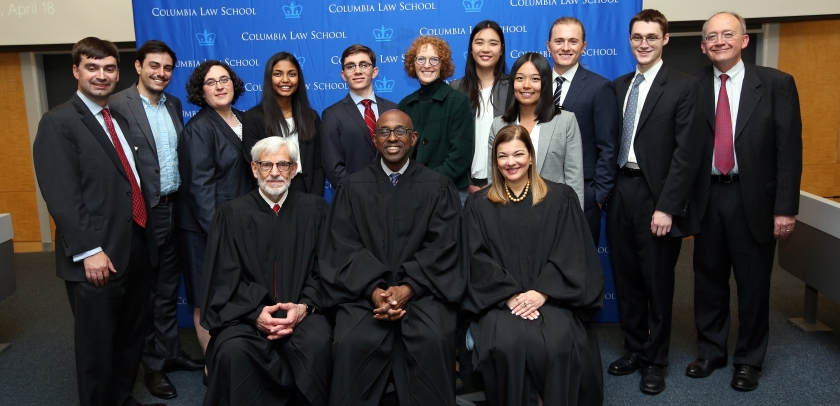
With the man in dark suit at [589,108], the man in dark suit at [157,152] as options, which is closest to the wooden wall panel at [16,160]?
the man in dark suit at [157,152]

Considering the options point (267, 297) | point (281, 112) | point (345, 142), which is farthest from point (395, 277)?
point (281, 112)

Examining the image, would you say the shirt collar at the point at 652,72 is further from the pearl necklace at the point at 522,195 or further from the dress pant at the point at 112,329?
the dress pant at the point at 112,329

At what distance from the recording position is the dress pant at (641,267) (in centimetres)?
356

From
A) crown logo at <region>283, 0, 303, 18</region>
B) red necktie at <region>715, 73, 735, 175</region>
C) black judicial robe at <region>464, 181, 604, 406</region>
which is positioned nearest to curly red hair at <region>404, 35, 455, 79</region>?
black judicial robe at <region>464, 181, 604, 406</region>

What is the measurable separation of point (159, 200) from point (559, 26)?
101 inches

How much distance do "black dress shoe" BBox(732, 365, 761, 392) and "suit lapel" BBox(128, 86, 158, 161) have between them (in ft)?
11.8

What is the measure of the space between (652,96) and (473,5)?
1798 mm

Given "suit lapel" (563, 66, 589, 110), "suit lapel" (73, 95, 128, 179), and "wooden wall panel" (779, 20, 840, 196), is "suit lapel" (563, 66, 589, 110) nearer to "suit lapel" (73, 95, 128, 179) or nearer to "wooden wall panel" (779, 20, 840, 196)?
"suit lapel" (73, 95, 128, 179)

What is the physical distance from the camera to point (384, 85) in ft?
16.1

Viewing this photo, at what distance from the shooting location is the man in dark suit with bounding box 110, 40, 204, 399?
3621mm

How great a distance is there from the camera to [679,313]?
16.1 ft

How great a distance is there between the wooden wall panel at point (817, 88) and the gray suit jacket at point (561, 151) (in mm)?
4733

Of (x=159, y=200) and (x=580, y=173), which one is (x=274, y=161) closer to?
(x=159, y=200)

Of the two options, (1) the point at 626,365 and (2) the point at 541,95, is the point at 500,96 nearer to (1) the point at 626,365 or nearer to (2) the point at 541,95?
(2) the point at 541,95
